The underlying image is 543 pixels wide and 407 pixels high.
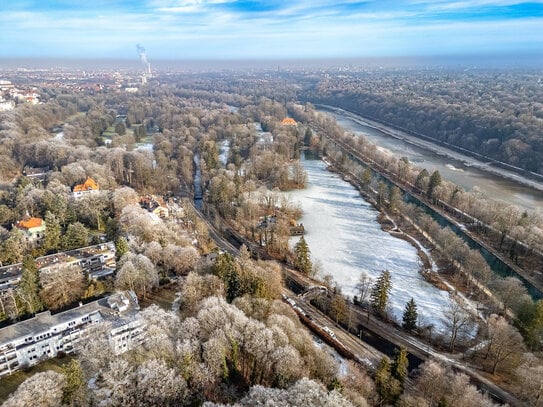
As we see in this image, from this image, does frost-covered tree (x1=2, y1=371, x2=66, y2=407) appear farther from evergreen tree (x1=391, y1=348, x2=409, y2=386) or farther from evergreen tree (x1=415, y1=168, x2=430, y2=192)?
evergreen tree (x1=415, y1=168, x2=430, y2=192)

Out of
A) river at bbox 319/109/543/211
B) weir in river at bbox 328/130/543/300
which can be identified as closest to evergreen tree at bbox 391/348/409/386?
weir in river at bbox 328/130/543/300

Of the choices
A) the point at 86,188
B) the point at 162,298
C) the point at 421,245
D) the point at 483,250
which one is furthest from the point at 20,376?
the point at 483,250

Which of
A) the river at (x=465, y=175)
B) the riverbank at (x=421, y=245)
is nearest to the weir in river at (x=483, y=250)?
the riverbank at (x=421, y=245)

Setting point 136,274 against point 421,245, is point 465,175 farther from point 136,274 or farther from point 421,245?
point 136,274

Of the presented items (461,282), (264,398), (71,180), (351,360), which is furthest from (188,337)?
(71,180)

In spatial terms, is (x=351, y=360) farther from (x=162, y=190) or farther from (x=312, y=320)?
(x=162, y=190)

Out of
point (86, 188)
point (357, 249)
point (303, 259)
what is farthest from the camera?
point (86, 188)
